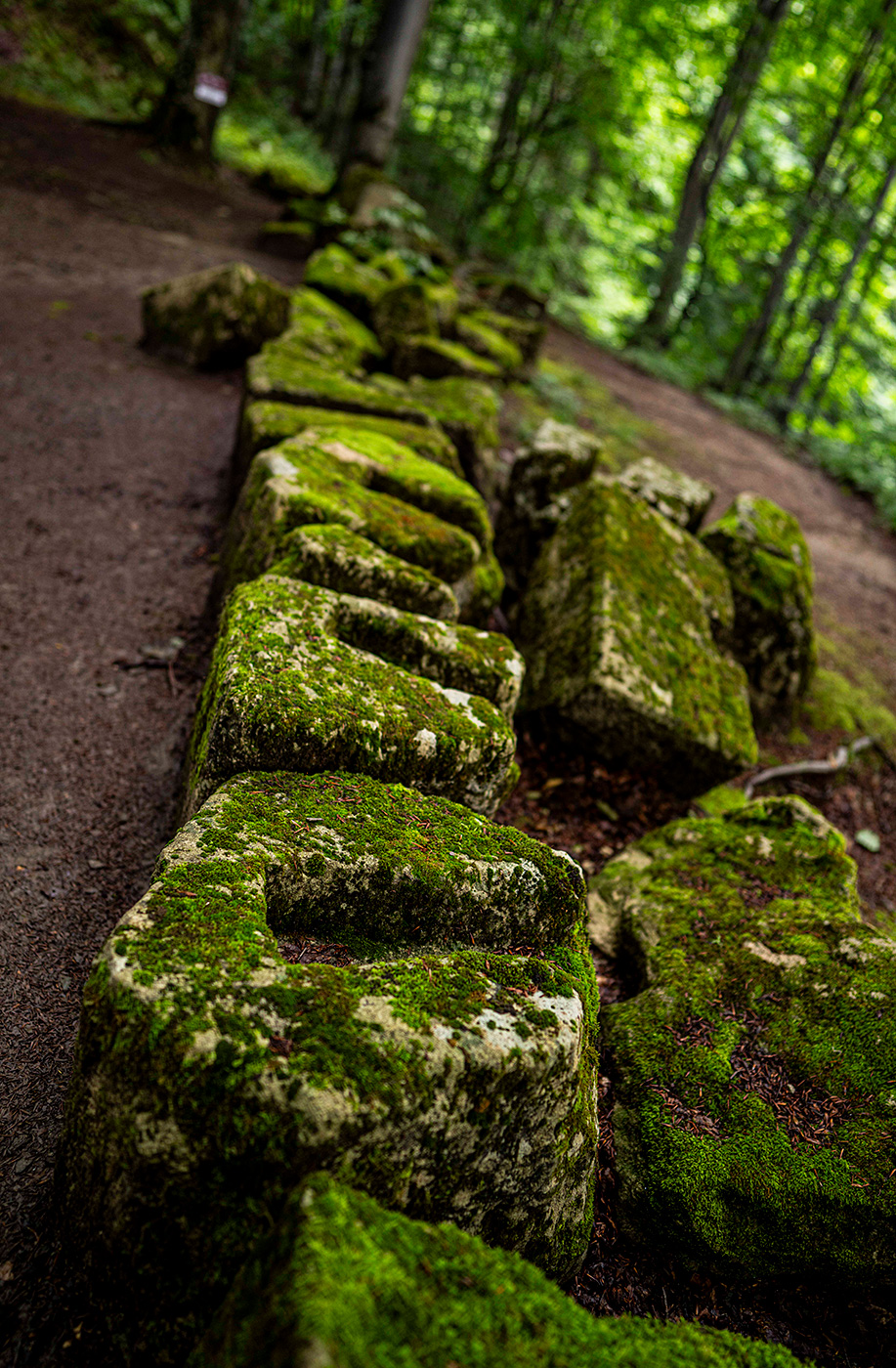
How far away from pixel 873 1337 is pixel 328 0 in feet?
93.9

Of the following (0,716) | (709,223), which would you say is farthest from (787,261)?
(0,716)

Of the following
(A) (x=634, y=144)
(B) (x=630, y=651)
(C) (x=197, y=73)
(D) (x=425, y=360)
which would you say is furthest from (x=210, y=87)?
(B) (x=630, y=651)

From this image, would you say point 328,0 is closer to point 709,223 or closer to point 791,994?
point 709,223

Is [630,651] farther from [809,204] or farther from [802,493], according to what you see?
[809,204]

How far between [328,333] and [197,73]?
1131cm

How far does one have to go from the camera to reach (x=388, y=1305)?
4.03ft

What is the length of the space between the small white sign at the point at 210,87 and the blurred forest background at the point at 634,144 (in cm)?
83

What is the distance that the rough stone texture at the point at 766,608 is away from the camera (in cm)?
577

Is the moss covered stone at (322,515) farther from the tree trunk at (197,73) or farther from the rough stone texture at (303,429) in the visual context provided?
the tree trunk at (197,73)

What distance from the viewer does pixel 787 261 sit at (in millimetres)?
19500

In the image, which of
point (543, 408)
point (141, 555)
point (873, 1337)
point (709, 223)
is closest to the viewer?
point (873, 1337)

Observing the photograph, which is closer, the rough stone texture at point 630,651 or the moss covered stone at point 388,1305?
the moss covered stone at point 388,1305

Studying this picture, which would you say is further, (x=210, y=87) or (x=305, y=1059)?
(x=210, y=87)

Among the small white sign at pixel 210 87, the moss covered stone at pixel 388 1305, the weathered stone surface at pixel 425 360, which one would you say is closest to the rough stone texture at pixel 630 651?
Result: the moss covered stone at pixel 388 1305
